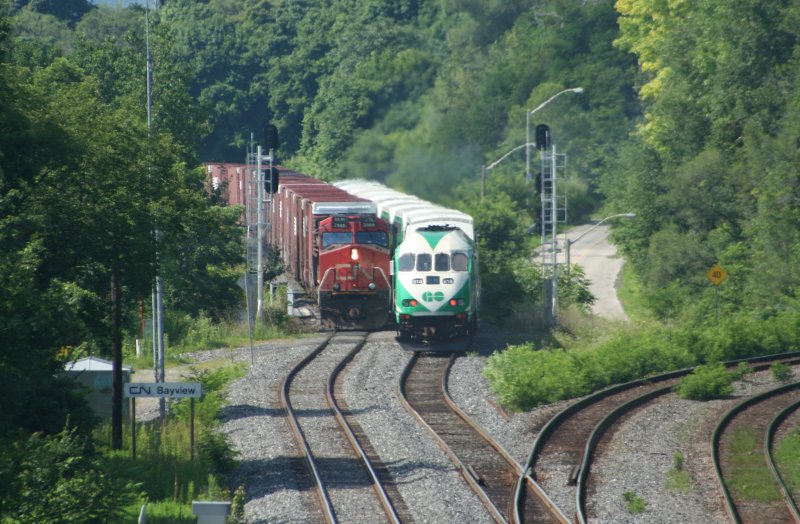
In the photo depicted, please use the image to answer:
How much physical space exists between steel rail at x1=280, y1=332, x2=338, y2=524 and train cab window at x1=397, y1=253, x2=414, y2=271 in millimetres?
3291

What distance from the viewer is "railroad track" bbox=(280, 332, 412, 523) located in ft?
59.4

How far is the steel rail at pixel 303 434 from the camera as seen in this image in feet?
59.2

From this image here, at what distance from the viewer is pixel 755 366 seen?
106 feet

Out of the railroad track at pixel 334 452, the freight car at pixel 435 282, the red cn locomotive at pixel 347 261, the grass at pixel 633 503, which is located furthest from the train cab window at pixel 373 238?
the grass at pixel 633 503

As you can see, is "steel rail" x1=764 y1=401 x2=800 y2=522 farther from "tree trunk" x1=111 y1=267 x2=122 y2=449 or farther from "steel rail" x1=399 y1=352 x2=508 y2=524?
"tree trunk" x1=111 y1=267 x2=122 y2=449

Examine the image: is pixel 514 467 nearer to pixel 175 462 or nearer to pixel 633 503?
pixel 633 503

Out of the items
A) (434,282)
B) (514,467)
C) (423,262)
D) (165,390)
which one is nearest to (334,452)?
(165,390)

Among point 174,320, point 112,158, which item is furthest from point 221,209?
point 112,158

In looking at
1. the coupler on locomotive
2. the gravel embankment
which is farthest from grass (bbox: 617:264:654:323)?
the gravel embankment

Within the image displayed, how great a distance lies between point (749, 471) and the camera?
20484 millimetres

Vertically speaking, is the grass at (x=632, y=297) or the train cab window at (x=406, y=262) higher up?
the train cab window at (x=406, y=262)

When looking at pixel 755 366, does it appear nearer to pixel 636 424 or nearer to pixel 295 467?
pixel 636 424

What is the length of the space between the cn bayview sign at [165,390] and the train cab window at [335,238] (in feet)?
54.7

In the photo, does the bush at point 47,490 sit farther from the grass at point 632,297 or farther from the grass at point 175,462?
the grass at point 632,297
